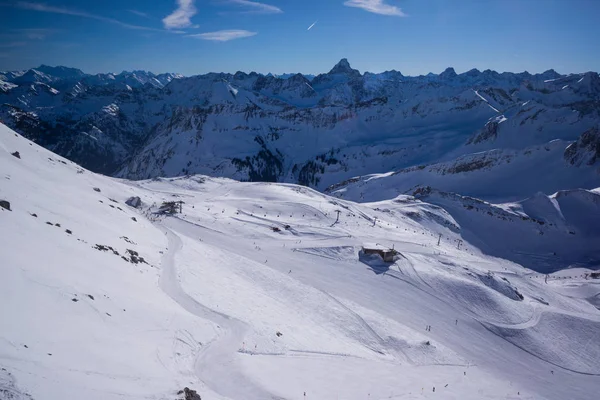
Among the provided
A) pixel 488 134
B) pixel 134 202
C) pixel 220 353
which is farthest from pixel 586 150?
pixel 220 353

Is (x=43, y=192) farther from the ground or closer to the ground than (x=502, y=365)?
farther from the ground

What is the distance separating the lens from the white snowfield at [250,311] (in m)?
14.0

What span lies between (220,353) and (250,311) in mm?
6693

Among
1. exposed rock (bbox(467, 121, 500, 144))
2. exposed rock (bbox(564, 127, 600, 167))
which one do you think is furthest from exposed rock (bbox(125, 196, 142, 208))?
exposed rock (bbox(467, 121, 500, 144))

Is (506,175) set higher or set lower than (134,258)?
higher

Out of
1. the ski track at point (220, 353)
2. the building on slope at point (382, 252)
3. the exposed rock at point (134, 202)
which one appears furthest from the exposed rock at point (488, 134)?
the ski track at point (220, 353)

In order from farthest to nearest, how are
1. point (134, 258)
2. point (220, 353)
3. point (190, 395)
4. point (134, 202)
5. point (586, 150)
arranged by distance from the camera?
point (586, 150) < point (134, 202) < point (134, 258) < point (220, 353) < point (190, 395)

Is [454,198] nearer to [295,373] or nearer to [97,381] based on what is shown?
[295,373]

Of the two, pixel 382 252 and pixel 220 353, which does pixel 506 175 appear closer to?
pixel 382 252

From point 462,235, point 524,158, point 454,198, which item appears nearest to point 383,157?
point 524,158

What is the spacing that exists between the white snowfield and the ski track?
96mm

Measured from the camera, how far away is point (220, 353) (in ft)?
62.8

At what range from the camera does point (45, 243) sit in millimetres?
20641

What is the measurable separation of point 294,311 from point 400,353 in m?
8.69
